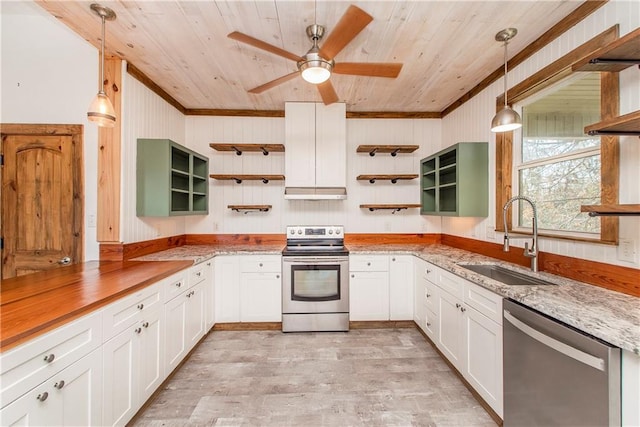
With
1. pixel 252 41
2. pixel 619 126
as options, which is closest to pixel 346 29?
pixel 252 41

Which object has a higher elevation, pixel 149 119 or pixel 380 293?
pixel 149 119

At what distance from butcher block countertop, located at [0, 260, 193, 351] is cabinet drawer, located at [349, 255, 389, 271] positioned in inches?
70.4

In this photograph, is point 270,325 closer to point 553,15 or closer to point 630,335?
point 630,335

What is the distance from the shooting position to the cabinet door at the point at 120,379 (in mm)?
1482

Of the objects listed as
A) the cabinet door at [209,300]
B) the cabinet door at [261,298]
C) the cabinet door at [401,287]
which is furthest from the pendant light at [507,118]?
the cabinet door at [209,300]

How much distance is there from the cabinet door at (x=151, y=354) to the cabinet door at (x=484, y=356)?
2.29 m

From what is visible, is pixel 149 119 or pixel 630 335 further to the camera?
pixel 149 119

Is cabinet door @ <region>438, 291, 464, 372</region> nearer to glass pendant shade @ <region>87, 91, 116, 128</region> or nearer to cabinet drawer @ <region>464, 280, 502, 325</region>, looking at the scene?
cabinet drawer @ <region>464, 280, 502, 325</region>

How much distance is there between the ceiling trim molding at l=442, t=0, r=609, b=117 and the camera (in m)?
1.73

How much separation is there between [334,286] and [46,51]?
349 cm

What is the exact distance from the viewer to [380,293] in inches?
127

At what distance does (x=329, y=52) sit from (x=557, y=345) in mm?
2000

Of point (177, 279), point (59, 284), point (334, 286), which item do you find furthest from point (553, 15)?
point (59, 284)

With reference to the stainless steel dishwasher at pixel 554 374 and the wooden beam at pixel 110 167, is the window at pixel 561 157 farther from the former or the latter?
the wooden beam at pixel 110 167
